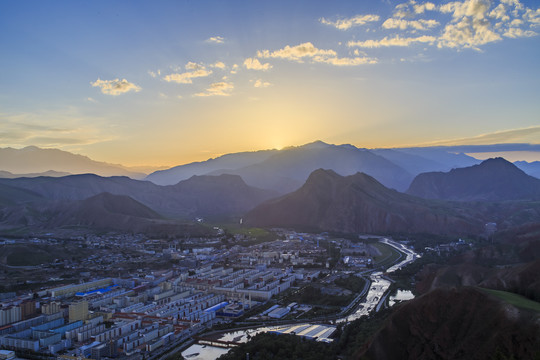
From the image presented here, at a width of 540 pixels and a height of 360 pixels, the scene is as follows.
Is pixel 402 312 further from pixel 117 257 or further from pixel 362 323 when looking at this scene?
pixel 117 257

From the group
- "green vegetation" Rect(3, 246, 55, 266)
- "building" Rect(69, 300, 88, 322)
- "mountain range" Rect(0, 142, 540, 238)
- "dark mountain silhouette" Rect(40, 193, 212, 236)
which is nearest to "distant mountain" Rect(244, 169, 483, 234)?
"mountain range" Rect(0, 142, 540, 238)

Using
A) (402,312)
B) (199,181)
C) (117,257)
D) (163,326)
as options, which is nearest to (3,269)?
(117,257)

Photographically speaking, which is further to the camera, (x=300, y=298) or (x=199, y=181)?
(x=199, y=181)

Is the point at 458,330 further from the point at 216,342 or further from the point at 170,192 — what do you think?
the point at 170,192

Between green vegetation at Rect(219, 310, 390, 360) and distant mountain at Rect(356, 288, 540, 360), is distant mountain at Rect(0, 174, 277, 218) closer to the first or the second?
green vegetation at Rect(219, 310, 390, 360)

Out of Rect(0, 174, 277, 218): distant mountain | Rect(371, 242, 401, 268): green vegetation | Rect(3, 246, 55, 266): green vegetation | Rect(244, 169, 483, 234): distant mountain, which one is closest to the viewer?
Rect(3, 246, 55, 266): green vegetation

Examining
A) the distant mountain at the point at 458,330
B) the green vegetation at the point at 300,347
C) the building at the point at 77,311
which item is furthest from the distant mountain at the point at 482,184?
the building at the point at 77,311
